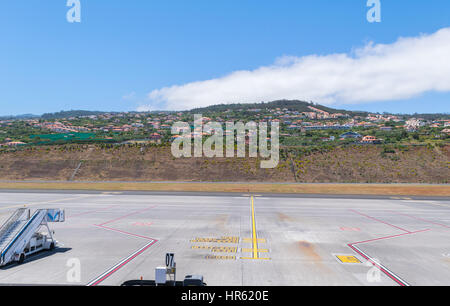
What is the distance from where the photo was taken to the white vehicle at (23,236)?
17.0 meters

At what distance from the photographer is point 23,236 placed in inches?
702

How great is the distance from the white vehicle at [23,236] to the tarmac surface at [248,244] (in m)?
0.54

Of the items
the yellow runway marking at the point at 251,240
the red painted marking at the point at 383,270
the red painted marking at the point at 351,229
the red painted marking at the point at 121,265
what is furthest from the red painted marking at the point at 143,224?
the red painted marking at the point at 351,229

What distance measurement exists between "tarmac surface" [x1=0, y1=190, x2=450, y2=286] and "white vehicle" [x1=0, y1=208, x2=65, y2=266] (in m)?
0.54

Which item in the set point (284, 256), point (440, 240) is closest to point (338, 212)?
point (440, 240)

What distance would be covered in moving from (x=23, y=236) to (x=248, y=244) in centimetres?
1420

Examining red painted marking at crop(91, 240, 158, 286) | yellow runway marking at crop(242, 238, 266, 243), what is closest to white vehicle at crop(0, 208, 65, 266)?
red painted marking at crop(91, 240, 158, 286)

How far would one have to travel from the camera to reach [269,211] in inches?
1361

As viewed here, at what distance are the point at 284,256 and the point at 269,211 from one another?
624 inches

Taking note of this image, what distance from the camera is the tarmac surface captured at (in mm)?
15656

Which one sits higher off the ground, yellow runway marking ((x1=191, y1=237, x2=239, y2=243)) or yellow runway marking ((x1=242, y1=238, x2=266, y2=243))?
yellow runway marking ((x1=191, y1=237, x2=239, y2=243))

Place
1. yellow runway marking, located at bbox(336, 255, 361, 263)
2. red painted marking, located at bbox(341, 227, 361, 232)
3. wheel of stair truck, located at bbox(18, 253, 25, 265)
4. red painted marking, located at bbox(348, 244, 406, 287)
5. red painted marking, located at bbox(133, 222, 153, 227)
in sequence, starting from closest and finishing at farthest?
red painted marking, located at bbox(348, 244, 406, 287) → wheel of stair truck, located at bbox(18, 253, 25, 265) → yellow runway marking, located at bbox(336, 255, 361, 263) → red painted marking, located at bbox(341, 227, 361, 232) → red painted marking, located at bbox(133, 222, 153, 227)

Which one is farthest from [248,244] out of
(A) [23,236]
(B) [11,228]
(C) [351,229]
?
(B) [11,228]

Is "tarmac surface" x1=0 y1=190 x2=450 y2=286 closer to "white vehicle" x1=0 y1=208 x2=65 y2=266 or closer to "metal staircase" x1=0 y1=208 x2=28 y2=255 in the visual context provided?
"white vehicle" x1=0 y1=208 x2=65 y2=266
